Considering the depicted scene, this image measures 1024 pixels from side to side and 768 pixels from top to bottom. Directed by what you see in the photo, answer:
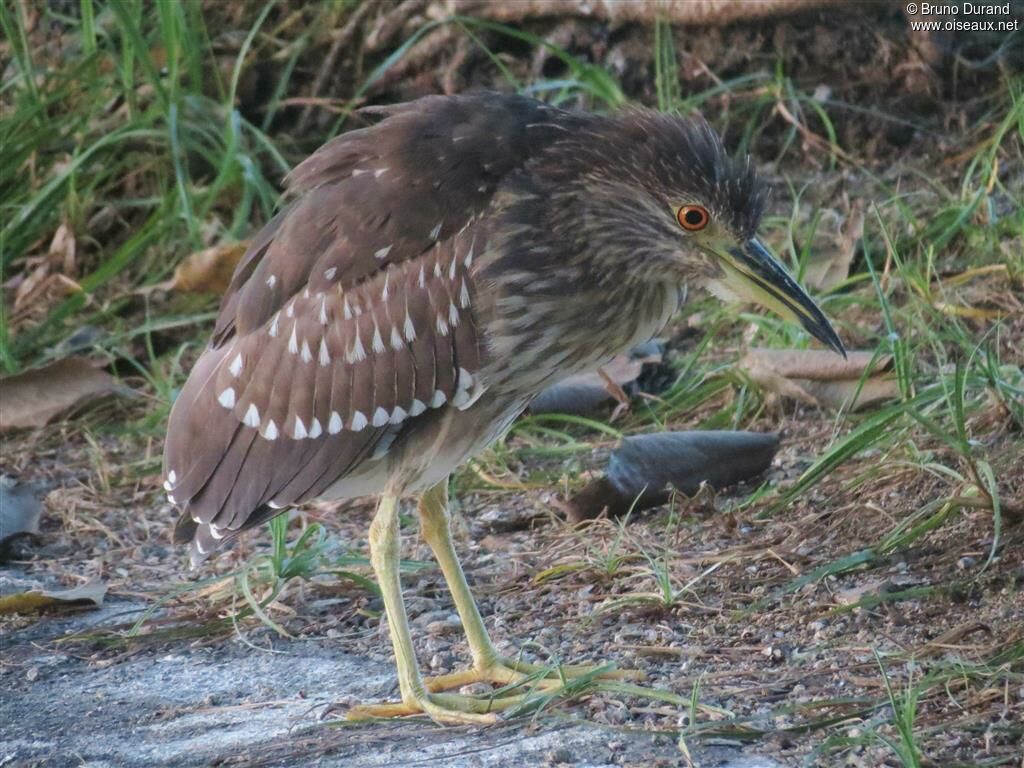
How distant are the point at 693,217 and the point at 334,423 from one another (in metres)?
1.10

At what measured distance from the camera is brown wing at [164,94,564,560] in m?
4.08

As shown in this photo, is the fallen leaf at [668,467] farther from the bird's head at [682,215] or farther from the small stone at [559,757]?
the small stone at [559,757]

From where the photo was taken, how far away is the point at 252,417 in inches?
171

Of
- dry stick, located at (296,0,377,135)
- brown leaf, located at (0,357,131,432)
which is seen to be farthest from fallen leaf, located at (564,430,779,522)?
dry stick, located at (296,0,377,135)

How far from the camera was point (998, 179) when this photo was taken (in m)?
6.36

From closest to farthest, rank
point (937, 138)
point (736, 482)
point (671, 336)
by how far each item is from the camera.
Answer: point (736, 482), point (671, 336), point (937, 138)

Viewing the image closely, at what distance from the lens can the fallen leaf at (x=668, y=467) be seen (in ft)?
16.3

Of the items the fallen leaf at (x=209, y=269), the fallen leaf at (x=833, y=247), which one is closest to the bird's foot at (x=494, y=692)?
the fallen leaf at (x=833, y=247)

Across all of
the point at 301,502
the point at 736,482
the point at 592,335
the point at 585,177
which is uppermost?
the point at 585,177

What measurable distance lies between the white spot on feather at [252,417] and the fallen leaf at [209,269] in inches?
96.7

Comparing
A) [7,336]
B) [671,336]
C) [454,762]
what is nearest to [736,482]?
[671,336]

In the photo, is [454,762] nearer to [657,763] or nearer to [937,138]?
[657,763]

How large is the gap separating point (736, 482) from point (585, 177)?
56.6 inches

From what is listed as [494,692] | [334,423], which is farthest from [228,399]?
[494,692]
